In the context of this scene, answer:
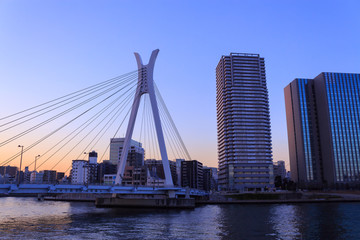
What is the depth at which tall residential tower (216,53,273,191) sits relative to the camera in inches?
5733

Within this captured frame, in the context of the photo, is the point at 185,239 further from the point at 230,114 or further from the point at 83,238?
the point at 230,114

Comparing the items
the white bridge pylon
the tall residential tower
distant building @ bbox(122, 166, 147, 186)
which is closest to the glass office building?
the tall residential tower


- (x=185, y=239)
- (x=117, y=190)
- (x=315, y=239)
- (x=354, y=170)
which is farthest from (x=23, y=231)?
(x=354, y=170)

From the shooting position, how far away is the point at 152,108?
197 ft

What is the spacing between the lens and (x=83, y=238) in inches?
1249

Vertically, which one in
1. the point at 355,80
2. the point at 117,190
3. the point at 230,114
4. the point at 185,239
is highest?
the point at 355,80

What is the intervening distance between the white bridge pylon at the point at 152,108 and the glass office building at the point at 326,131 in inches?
4657

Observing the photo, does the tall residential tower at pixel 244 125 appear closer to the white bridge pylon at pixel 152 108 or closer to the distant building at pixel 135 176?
the distant building at pixel 135 176

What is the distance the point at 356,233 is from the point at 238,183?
11245cm

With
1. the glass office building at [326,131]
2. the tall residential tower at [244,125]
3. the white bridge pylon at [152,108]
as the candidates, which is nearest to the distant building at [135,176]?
the tall residential tower at [244,125]

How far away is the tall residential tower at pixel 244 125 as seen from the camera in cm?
14562

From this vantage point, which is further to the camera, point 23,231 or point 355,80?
point 355,80

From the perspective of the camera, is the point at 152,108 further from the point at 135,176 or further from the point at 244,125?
the point at 135,176

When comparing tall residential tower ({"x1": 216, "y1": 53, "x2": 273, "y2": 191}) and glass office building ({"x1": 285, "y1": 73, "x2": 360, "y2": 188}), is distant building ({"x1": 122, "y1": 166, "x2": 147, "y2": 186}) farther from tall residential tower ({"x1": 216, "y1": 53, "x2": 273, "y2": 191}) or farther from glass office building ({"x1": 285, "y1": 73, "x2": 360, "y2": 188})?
glass office building ({"x1": 285, "y1": 73, "x2": 360, "y2": 188})
